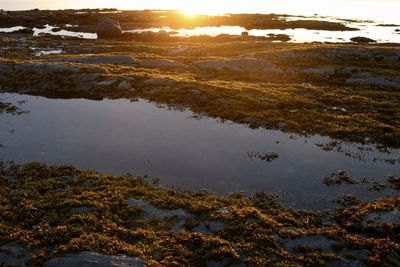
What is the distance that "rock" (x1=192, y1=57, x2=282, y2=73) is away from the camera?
6712cm

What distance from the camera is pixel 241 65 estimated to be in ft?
Result: 222

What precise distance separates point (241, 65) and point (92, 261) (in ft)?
179

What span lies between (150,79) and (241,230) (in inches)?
1466

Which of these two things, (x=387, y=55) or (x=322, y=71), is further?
(x=387, y=55)

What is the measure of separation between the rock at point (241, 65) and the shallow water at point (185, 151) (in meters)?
26.8

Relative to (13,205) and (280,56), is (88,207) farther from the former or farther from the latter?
(280,56)

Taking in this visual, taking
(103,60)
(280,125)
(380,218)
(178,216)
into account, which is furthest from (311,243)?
(103,60)

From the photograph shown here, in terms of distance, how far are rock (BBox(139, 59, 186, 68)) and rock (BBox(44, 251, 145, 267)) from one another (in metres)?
53.7

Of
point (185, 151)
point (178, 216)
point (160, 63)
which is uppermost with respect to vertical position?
point (160, 63)

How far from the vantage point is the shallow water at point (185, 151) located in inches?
1094

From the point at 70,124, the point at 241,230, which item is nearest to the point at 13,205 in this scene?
the point at 241,230

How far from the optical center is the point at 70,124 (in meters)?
39.2

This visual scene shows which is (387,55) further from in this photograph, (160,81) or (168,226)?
(168,226)

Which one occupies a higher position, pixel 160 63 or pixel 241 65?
pixel 160 63
